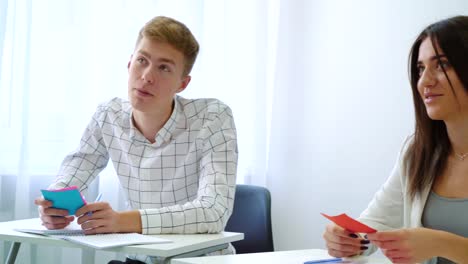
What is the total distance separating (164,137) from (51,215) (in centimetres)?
54

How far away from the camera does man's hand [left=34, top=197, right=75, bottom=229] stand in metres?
1.85

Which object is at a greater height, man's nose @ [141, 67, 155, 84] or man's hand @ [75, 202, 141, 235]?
man's nose @ [141, 67, 155, 84]

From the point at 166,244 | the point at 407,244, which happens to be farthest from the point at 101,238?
the point at 407,244

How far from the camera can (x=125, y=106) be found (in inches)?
92.7

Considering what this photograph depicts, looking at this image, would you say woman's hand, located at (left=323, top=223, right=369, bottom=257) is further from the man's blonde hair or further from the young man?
the man's blonde hair

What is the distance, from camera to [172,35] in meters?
2.21

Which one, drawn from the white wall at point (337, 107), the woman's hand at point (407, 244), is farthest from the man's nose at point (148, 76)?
the white wall at point (337, 107)

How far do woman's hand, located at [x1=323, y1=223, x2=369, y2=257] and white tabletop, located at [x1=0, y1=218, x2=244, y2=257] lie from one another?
0.38 meters

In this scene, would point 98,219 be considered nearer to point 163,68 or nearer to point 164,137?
point 164,137

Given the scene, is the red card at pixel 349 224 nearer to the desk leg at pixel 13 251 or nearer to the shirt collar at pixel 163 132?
the shirt collar at pixel 163 132

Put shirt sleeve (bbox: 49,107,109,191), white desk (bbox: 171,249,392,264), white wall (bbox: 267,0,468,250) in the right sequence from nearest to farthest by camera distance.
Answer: white desk (bbox: 171,249,392,264)
shirt sleeve (bbox: 49,107,109,191)
white wall (bbox: 267,0,468,250)

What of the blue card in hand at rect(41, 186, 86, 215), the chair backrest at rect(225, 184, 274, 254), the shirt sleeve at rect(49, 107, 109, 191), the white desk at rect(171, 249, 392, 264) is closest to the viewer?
the white desk at rect(171, 249, 392, 264)

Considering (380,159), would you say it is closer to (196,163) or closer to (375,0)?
(375,0)

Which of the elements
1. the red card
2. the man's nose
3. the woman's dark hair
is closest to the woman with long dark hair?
the woman's dark hair
